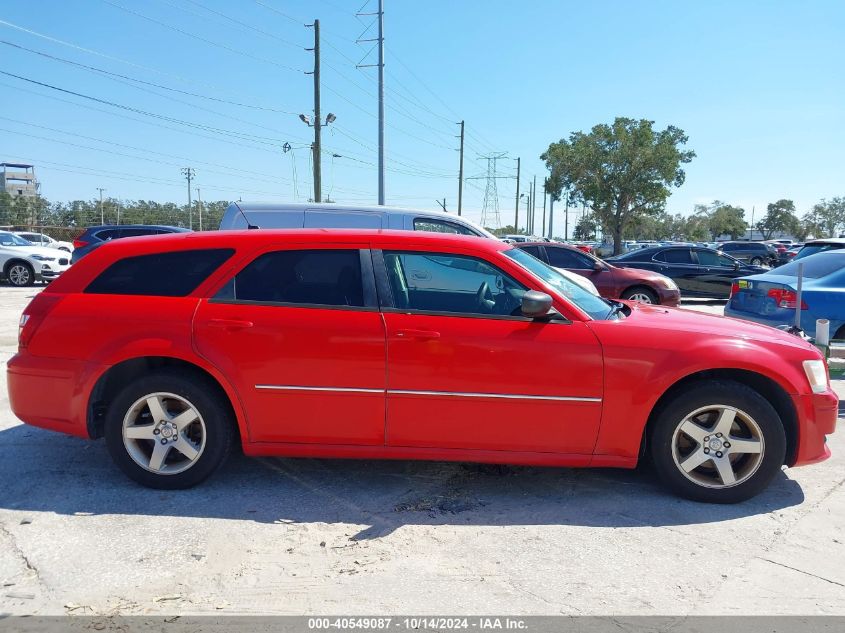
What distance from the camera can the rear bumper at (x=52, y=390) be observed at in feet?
13.1

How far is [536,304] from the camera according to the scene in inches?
147

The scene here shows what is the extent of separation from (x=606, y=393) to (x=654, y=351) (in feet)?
1.25

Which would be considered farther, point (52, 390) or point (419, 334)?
point (52, 390)

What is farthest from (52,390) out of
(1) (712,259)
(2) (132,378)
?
(1) (712,259)

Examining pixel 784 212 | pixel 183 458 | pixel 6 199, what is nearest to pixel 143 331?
pixel 183 458

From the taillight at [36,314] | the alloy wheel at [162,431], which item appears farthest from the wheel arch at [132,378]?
the taillight at [36,314]

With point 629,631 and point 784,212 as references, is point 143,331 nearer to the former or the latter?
point 629,631

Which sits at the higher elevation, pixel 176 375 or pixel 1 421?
pixel 176 375

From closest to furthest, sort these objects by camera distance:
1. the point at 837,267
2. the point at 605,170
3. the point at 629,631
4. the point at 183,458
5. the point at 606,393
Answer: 1. the point at 629,631
2. the point at 606,393
3. the point at 183,458
4. the point at 837,267
5. the point at 605,170

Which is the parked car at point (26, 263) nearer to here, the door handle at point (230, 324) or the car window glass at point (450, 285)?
the door handle at point (230, 324)

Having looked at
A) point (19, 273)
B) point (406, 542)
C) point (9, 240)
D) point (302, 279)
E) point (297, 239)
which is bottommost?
point (406, 542)

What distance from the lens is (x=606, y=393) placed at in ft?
12.3

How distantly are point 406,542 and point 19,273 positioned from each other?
1845 cm

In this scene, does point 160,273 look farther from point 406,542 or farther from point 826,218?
point 826,218
